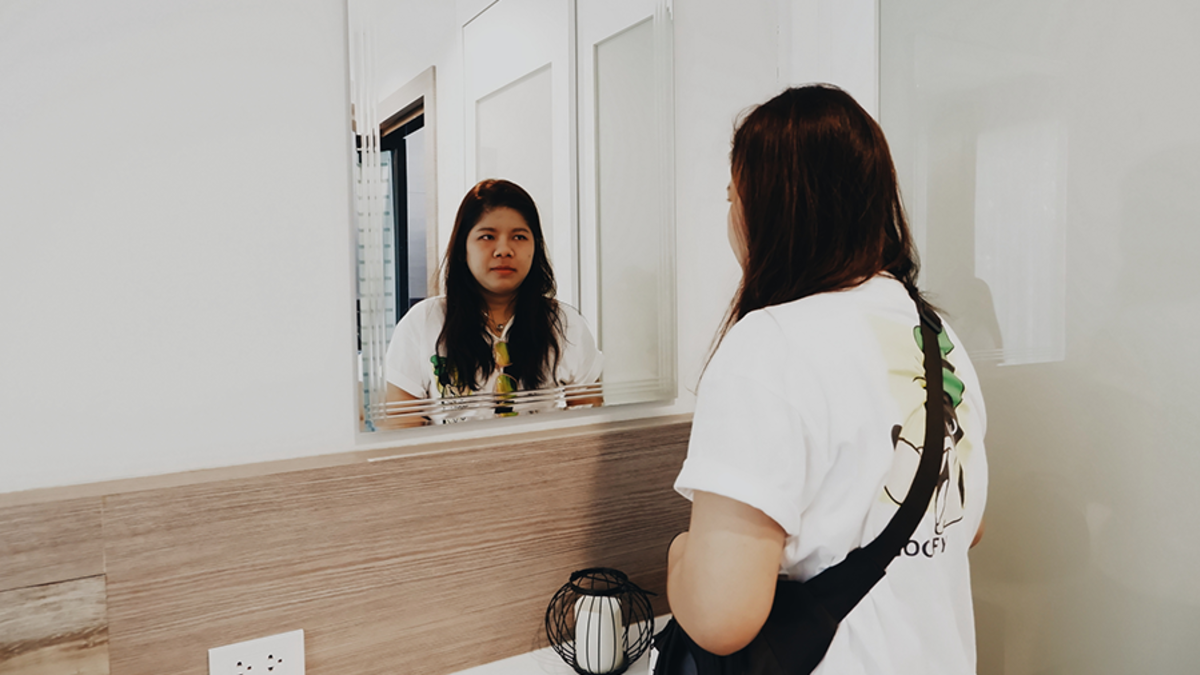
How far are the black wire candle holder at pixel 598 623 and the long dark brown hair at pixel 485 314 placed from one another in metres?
0.35

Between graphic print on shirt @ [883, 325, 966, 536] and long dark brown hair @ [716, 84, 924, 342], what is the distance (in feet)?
0.36

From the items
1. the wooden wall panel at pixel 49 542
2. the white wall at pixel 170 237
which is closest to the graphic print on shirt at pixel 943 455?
the white wall at pixel 170 237

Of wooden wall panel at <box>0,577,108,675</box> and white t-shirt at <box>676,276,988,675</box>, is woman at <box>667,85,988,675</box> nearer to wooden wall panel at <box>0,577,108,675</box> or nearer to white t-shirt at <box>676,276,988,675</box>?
white t-shirt at <box>676,276,988,675</box>

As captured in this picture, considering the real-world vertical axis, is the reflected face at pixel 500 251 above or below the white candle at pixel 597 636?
above

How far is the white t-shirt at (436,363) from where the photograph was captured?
3.42 ft

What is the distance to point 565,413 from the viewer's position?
1.20 meters

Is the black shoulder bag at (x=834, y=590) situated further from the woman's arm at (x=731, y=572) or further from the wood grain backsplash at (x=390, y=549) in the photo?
the wood grain backsplash at (x=390, y=549)

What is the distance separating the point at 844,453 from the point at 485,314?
607 mm

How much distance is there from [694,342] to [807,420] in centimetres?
66

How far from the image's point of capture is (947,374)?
796 millimetres

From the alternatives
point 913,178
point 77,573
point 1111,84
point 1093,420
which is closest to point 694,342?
point 913,178

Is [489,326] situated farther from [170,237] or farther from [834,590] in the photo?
[834,590]

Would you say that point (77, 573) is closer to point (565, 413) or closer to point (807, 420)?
point (565, 413)

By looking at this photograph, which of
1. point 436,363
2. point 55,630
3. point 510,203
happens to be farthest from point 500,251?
point 55,630
